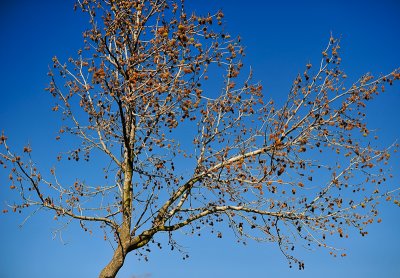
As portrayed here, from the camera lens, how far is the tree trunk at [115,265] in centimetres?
1109

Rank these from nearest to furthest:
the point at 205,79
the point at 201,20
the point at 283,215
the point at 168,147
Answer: the point at 201,20, the point at 205,79, the point at 283,215, the point at 168,147

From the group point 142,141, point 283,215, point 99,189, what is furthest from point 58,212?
point 283,215

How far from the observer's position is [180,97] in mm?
10555

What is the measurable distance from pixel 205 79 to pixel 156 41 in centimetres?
178

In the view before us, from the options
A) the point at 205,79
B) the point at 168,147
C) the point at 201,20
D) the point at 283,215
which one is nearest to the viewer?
the point at 201,20

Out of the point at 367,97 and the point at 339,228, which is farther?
the point at 367,97

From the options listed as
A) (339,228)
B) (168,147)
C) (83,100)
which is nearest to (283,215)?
(339,228)

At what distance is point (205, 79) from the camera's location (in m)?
11.4

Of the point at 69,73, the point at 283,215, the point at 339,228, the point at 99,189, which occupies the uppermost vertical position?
the point at 69,73

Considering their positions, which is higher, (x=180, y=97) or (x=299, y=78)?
(x=299, y=78)

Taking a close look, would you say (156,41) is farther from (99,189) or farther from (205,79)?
(99,189)

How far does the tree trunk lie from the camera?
11.1m

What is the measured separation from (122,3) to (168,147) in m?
4.76

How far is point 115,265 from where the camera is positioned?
1125 centimetres
